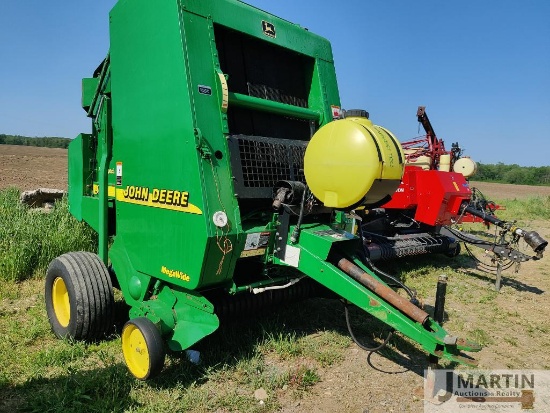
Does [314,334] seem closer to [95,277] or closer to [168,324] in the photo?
[168,324]

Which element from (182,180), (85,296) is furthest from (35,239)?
(182,180)

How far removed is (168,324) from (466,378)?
233 cm

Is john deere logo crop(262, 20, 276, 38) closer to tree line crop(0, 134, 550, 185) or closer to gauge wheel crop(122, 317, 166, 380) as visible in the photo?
gauge wheel crop(122, 317, 166, 380)

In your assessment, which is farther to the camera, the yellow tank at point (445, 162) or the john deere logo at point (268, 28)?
the yellow tank at point (445, 162)

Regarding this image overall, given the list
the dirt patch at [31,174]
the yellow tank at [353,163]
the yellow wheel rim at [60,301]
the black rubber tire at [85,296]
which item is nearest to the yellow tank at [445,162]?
the yellow tank at [353,163]

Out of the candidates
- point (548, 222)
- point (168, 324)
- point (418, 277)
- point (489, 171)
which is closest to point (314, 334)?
point (168, 324)

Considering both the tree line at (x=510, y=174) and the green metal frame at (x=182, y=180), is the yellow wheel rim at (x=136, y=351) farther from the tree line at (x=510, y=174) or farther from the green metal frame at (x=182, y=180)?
the tree line at (x=510, y=174)

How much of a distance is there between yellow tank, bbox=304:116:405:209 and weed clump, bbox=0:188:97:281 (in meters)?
4.04

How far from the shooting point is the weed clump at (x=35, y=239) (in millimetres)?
5074

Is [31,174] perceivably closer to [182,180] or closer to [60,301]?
[60,301]

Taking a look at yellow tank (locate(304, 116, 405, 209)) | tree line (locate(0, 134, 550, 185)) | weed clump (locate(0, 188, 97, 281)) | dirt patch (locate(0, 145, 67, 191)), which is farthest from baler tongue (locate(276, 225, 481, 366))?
tree line (locate(0, 134, 550, 185))

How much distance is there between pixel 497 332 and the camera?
4320 millimetres

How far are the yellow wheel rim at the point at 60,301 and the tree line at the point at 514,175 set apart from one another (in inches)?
2244

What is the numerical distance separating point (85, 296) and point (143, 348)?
85 centimetres
